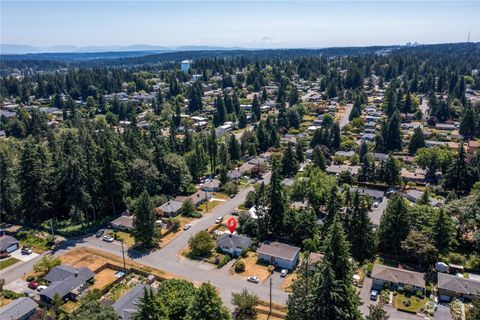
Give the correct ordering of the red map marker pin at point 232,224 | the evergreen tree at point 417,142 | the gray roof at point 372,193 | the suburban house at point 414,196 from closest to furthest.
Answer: the red map marker pin at point 232,224 < the suburban house at point 414,196 < the gray roof at point 372,193 < the evergreen tree at point 417,142

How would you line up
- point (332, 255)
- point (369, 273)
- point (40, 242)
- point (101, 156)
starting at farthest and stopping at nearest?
point (101, 156) → point (40, 242) → point (369, 273) → point (332, 255)

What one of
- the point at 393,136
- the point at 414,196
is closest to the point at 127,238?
the point at 414,196

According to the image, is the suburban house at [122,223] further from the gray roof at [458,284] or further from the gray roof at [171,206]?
the gray roof at [458,284]

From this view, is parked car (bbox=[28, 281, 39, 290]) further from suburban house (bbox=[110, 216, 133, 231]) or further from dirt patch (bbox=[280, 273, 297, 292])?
dirt patch (bbox=[280, 273, 297, 292])

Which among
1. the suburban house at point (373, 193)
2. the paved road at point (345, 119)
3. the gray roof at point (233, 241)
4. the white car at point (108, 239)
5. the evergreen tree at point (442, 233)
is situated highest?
the paved road at point (345, 119)

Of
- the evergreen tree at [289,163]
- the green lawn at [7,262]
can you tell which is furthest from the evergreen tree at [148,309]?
the evergreen tree at [289,163]

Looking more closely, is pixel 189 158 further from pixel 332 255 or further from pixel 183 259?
pixel 332 255

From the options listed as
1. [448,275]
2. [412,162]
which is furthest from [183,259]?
[412,162]

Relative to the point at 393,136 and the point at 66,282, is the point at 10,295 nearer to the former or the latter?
the point at 66,282
